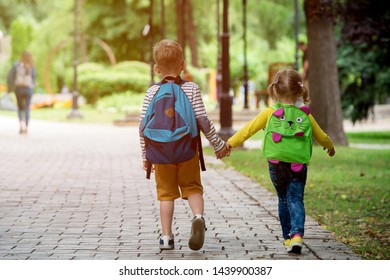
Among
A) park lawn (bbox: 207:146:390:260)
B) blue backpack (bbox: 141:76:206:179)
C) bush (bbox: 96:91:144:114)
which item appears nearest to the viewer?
blue backpack (bbox: 141:76:206:179)

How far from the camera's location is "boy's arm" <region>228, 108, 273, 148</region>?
6520 mm

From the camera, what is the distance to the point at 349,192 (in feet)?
35.6

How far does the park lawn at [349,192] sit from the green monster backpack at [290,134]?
0.78 metres

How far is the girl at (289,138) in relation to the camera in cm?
648

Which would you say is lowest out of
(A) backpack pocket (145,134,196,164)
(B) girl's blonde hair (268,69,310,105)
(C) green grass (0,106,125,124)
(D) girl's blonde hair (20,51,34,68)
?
(C) green grass (0,106,125,124)

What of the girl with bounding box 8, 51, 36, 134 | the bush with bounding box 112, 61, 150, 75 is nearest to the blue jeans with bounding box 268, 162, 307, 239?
the girl with bounding box 8, 51, 36, 134

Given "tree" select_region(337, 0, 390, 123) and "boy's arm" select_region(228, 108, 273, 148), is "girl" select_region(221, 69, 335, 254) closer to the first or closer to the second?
"boy's arm" select_region(228, 108, 273, 148)

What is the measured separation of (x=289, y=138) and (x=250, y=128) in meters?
0.25

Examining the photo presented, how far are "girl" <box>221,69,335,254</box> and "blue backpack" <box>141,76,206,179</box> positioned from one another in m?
0.29

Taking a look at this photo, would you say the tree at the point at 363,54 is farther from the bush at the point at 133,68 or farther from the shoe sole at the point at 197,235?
the bush at the point at 133,68

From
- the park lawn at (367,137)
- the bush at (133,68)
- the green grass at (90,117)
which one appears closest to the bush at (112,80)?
the bush at (133,68)

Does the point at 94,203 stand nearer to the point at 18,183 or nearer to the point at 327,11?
the point at 18,183

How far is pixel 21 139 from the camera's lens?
2031cm
